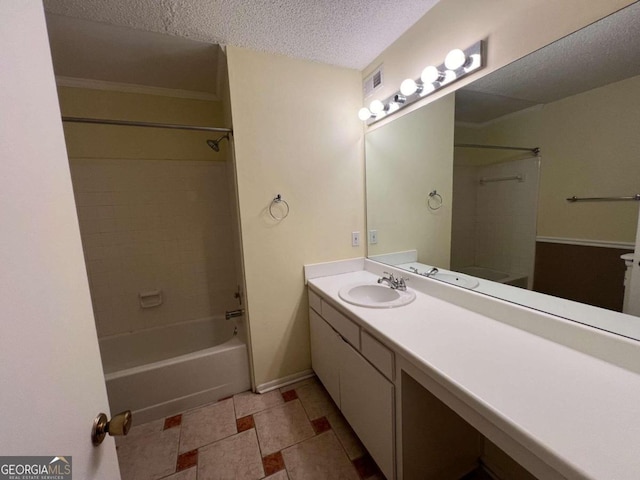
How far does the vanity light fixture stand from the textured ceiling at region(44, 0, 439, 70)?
33 centimetres

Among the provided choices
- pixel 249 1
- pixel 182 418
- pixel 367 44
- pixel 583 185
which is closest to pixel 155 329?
pixel 182 418

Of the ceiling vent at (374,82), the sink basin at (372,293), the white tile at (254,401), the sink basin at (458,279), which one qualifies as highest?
the ceiling vent at (374,82)

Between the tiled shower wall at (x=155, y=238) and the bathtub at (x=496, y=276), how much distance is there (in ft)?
6.56

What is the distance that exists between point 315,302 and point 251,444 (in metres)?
0.87

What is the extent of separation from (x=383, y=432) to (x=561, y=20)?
1708 mm

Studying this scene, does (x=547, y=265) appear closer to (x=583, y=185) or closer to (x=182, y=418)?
(x=583, y=185)

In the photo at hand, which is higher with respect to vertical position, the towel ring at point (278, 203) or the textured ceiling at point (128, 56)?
the textured ceiling at point (128, 56)

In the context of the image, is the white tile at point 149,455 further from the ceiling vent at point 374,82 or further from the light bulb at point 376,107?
the ceiling vent at point 374,82

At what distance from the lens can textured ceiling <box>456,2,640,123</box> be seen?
0.79m

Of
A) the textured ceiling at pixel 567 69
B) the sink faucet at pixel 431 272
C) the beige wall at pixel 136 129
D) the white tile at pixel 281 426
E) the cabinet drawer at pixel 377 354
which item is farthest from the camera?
the beige wall at pixel 136 129

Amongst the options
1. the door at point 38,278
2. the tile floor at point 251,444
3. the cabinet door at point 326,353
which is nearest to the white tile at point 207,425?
the tile floor at point 251,444

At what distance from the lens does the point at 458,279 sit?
137 cm

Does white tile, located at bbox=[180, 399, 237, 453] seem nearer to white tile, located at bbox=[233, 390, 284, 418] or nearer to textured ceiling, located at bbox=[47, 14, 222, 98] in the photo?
white tile, located at bbox=[233, 390, 284, 418]

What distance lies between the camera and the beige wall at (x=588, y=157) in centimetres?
80
